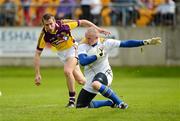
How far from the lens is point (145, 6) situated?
34.6m

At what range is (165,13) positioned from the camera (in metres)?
34.3

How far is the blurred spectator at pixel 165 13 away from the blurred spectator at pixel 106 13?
2.17 meters

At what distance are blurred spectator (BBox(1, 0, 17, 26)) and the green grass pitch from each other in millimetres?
2232

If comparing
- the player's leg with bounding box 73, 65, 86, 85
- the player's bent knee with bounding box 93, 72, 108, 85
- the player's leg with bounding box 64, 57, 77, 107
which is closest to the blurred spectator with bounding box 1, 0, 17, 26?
the player's leg with bounding box 73, 65, 86, 85

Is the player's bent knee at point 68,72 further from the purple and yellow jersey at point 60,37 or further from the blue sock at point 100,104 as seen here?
the blue sock at point 100,104

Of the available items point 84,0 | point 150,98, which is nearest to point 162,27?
point 84,0

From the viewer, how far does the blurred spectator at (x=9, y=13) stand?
35219 millimetres

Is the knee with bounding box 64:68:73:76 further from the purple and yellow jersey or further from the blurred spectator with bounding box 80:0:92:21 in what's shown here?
the blurred spectator with bounding box 80:0:92:21

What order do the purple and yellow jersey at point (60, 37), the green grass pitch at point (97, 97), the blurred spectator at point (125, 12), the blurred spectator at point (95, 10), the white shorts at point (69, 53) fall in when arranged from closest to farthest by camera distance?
the green grass pitch at point (97, 97), the purple and yellow jersey at point (60, 37), the white shorts at point (69, 53), the blurred spectator at point (125, 12), the blurred spectator at point (95, 10)

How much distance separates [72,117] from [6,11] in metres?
20.8

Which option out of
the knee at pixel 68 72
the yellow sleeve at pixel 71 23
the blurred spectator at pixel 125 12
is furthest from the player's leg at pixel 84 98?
the blurred spectator at pixel 125 12

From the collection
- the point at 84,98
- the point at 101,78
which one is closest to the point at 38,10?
the point at 84,98

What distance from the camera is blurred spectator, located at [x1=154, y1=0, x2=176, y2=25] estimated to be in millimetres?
34188

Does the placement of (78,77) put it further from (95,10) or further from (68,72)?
(95,10)
